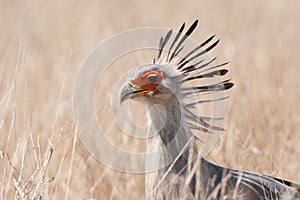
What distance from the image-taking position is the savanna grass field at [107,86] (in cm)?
343

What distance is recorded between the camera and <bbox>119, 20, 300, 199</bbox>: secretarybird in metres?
2.99

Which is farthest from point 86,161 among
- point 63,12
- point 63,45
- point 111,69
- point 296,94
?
point 63,12

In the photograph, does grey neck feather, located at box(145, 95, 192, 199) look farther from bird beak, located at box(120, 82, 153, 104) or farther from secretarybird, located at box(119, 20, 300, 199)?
bird beak, located at box(120, 82, 153, 104)

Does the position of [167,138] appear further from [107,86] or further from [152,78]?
[107,86]

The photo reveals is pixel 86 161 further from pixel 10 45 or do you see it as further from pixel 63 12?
pixel 63 12

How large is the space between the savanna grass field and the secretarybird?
0.90ft

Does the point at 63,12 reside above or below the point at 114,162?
above

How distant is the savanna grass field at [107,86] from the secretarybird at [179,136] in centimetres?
28

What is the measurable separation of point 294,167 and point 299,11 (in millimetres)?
3776

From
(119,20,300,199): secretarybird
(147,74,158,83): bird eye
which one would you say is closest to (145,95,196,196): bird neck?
(119,20,300,199): secretarybird

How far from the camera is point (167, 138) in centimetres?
314

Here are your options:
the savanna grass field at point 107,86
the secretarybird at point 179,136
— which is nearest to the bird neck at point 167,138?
the secretarybird at point 179,136

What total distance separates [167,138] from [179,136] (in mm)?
57

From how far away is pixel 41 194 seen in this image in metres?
2.86
